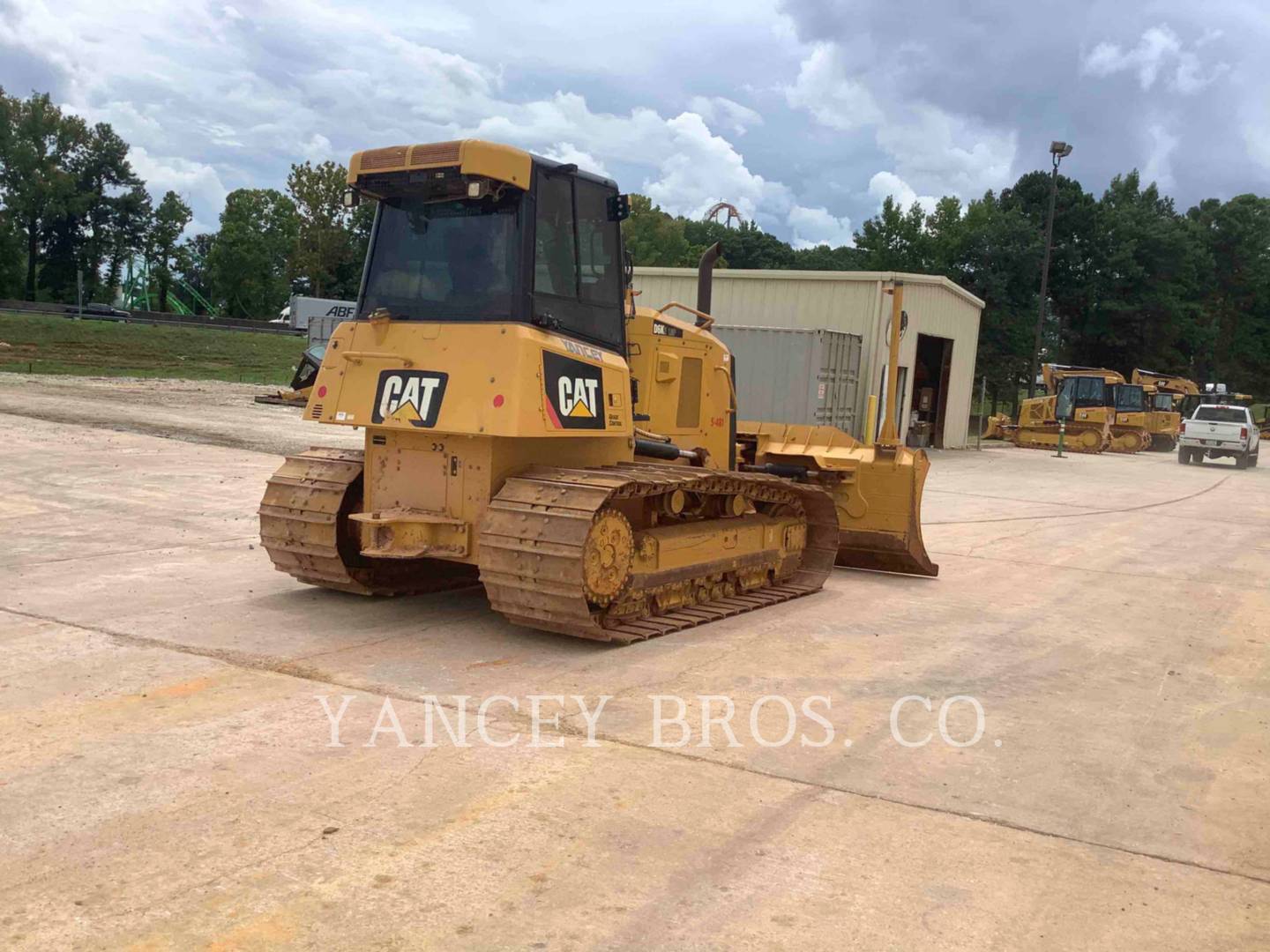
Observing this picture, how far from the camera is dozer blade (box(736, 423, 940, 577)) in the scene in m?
10.5

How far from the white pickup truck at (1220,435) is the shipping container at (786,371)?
15.0 metres

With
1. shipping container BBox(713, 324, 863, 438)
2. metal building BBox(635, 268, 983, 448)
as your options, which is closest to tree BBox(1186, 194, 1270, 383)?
metal building BBox(635, 268, 983, 448)

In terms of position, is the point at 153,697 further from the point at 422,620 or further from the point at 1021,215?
the point at 1021,215

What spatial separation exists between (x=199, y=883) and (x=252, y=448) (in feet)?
A: 51.3

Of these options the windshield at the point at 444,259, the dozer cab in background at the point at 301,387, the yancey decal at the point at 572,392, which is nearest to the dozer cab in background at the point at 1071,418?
the dozer cab in background at the point at 301,387

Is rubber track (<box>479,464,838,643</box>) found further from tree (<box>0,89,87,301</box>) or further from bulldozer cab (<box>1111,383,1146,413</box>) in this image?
tree (<box>0,89,87,301</box>)

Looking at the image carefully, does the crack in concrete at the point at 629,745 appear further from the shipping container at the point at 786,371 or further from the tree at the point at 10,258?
the tree at the point at 10,258

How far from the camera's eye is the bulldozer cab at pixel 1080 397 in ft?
131

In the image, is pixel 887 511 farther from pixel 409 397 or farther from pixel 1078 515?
pixel 1078 515

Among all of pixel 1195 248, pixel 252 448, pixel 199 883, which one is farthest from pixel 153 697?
pixel 1195 248

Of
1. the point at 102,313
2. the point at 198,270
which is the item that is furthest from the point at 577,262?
the point at 198,270

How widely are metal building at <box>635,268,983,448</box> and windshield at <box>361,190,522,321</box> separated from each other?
16.5 m

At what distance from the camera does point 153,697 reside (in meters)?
5.69

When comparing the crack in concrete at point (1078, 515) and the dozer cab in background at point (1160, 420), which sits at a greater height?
the dozer cab in background at point (1160, 420)
